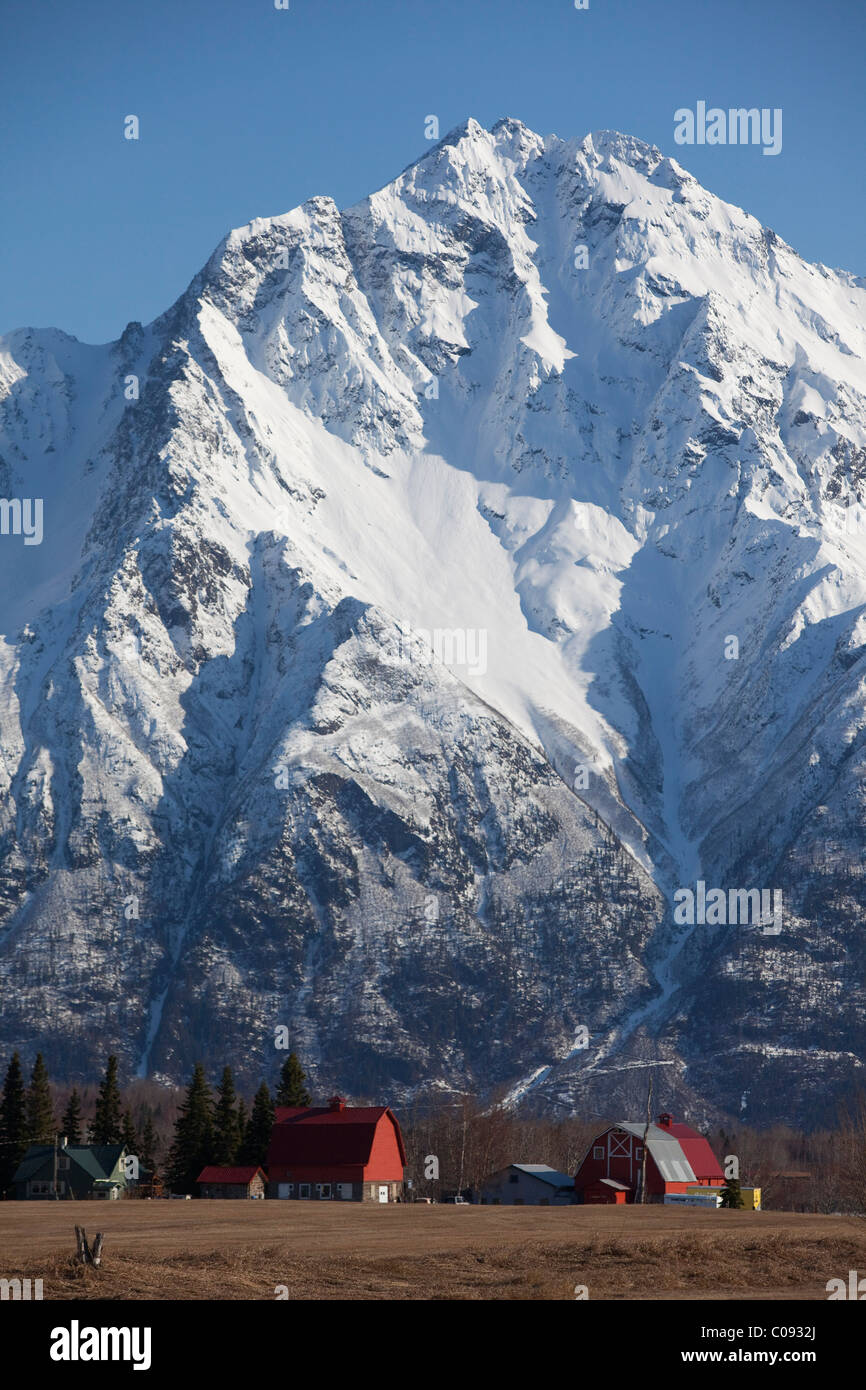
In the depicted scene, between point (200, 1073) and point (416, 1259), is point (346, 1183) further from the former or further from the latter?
point (416, 1259)

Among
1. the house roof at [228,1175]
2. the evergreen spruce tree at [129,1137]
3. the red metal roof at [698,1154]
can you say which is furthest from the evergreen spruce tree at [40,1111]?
the red metal roof at [698,1154]

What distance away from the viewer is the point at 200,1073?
5719 inches

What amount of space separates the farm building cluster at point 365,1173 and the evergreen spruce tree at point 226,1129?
155 cm

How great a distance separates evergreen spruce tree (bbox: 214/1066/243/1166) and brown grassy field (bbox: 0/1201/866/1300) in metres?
42.1

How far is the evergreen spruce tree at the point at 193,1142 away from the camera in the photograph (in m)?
137

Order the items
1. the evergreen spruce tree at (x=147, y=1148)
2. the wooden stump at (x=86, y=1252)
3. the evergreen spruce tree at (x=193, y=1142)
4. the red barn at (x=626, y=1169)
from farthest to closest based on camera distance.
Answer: the evergreen spruce tree at (x=147, y=1148), the evergreen spruce tree at (x=193, y=1142), the red barn at (x=626, y=1169), the wooden stump at (x=86, y=1252)

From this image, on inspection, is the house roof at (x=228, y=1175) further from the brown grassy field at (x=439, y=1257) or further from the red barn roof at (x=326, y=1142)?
the brown grassy field at (x=439, y=1257)
